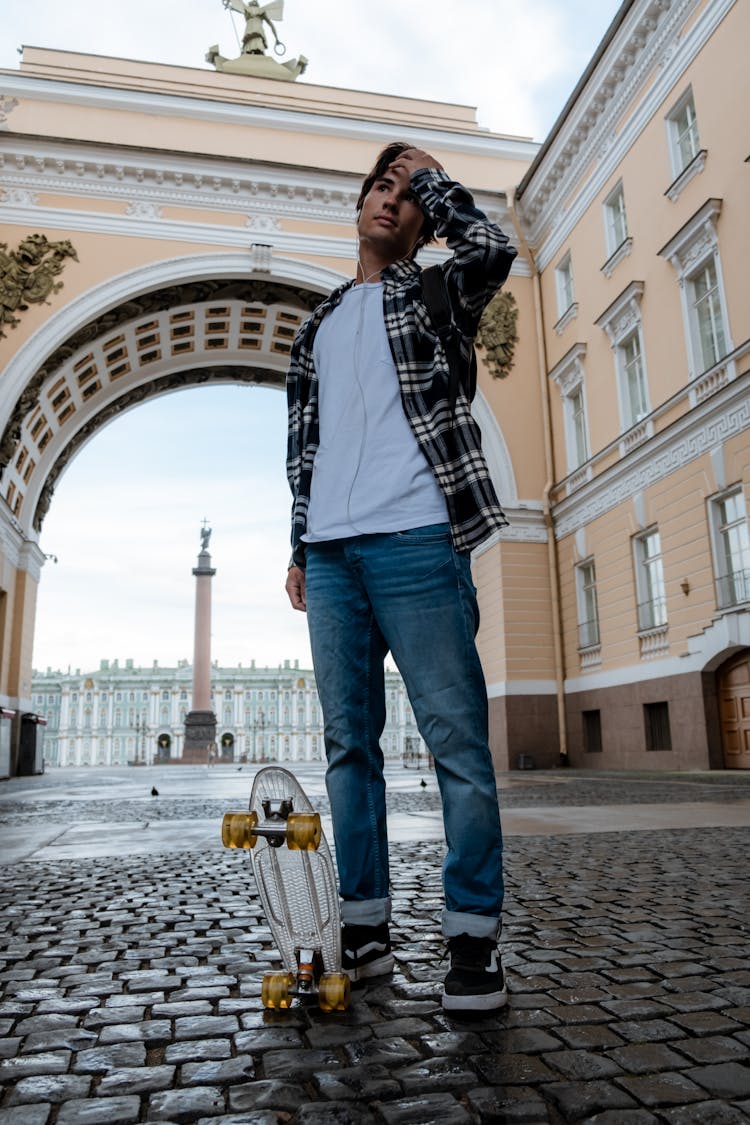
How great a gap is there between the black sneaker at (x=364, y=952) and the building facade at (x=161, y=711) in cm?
9185

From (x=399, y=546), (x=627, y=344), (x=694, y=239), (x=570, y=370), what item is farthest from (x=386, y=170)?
(x=570, y=370)

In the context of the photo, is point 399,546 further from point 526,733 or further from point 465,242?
point 526,733

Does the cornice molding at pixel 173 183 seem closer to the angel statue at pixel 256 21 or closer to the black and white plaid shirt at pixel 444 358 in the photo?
the angel statue at pixel 256 21

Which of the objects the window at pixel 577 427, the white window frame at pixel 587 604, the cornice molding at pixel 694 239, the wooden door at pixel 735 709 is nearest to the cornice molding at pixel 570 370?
the window at pixel 577 427

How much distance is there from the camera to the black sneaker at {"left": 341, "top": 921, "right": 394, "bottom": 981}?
1812 millimetres

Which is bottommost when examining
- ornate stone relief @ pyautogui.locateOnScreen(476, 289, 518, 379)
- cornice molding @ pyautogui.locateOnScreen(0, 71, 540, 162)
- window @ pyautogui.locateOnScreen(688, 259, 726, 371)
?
window @ pyautogui.locateOnScreen(688, 259, 726, 371)

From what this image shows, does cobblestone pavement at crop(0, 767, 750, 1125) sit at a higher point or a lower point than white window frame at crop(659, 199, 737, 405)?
lower

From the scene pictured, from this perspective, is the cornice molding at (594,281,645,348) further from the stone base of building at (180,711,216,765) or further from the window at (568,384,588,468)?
the stone base of building at (180,711,216,765)

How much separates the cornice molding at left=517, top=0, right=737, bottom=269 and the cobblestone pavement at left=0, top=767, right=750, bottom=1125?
12.9 m

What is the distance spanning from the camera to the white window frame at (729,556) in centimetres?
1085

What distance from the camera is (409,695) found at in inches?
76.5

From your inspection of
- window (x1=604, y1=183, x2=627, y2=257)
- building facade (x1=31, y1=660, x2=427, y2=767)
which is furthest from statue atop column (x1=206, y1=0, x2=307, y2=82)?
building facade (x1=31, y1=660, x2=427, y2=767)

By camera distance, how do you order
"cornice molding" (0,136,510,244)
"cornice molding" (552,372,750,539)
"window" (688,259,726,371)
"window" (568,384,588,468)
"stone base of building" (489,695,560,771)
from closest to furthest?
"cornice molding" (552,372,750,539) → "window" (688,259,726,371) → "stone base of building" (489,695,560,771) → "cornice molding" (0,136,510,244) → "window" (568,384,588,468)

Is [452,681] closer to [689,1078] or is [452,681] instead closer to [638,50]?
[689,1078]
